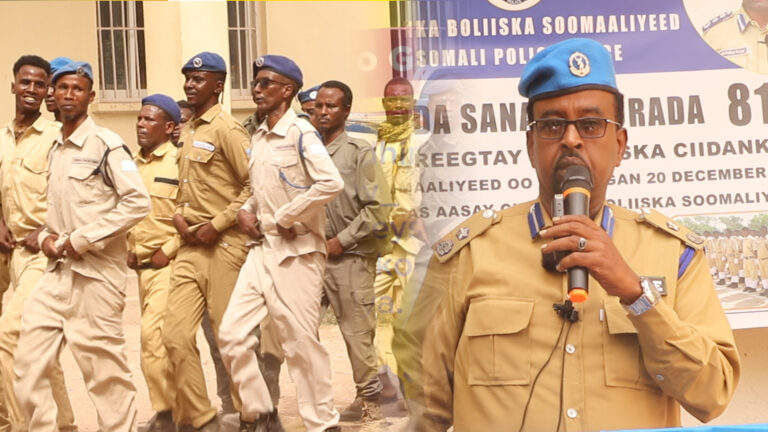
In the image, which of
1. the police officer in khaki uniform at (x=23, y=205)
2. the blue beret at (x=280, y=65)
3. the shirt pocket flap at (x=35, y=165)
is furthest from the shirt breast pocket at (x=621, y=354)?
the shirt pocket flap at (x=35, y=165)

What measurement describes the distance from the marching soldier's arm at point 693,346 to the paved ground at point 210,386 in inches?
153

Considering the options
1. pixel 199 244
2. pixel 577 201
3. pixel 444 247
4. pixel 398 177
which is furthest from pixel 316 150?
pixel 577 201

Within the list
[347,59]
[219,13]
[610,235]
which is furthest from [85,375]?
[219,13]

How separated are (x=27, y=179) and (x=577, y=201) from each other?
4436mm

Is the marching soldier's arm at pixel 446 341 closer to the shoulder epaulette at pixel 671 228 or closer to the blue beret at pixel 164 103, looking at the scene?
the shoulder epaulette at pixel 671 228

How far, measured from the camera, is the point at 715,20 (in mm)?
4895

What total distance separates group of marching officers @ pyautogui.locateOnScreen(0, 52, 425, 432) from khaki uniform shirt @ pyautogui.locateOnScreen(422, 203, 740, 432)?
80.9 inches

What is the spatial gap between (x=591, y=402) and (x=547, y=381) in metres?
0.11

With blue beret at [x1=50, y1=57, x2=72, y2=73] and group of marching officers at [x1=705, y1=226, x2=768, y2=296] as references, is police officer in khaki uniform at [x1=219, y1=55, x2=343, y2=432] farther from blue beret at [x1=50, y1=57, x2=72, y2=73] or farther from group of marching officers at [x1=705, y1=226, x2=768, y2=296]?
group of marching officers at [x1=705, y1=226, x2=768, y2=296]

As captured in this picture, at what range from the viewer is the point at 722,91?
195 inches

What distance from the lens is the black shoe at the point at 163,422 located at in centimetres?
646

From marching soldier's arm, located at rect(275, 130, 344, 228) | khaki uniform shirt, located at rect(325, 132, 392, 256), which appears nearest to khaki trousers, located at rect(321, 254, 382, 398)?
khaki uniform shirt, located at rect(325, 132, 392, 256)

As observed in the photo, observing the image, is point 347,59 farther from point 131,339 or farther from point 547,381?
point 547,381

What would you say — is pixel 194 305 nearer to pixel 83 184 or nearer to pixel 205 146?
pixel 205 146
